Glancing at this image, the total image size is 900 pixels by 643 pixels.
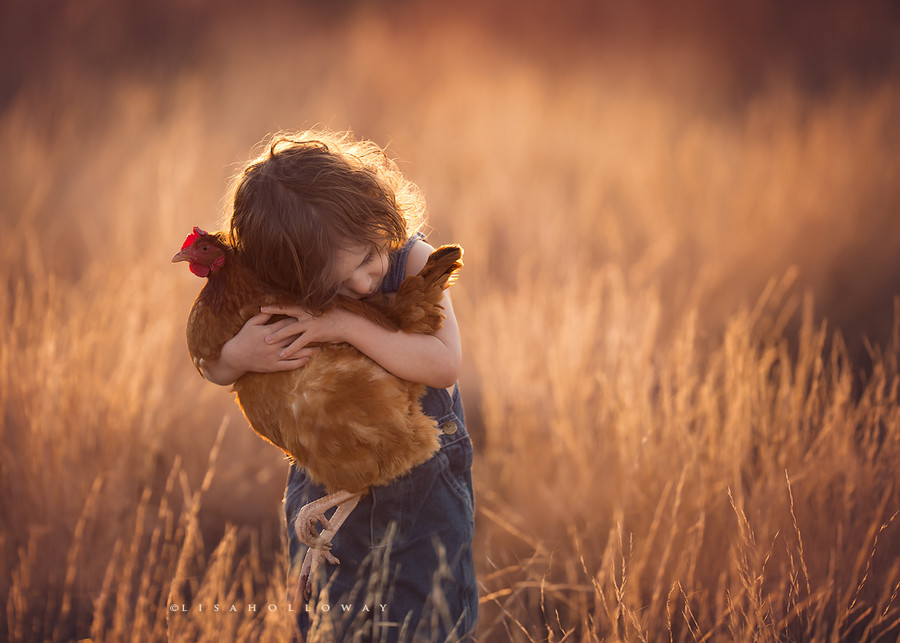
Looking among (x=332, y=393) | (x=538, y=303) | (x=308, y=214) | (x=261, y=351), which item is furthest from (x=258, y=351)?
(x=538, y=303)

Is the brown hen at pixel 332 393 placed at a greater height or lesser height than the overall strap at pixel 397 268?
lesser

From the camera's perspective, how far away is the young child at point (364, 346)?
0.96 meters

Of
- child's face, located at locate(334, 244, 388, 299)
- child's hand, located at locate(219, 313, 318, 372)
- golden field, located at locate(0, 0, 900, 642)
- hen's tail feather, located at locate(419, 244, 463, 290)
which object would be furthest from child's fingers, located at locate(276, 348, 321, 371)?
golden field, located at locate(0, 0, 900, 642)

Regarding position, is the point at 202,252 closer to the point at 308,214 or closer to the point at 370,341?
the point at 308,214

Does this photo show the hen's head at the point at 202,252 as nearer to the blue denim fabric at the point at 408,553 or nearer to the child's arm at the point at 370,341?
the child's arm at the point at 370,341

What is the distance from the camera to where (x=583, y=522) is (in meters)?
2.00

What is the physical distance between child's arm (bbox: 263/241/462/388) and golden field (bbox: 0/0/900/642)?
55cm

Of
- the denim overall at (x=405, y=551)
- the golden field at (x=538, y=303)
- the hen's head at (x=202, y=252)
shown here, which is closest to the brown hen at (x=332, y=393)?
the hen's head at (x=202, y=252)

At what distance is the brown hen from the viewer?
0.99m

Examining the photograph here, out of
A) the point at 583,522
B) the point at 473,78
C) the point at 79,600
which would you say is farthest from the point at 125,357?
the point at 473,78

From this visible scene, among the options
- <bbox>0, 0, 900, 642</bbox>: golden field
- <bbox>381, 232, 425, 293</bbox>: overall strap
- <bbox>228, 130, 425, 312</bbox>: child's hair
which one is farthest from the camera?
<bbox>0, 0, 900, 642</bbox>: golden field

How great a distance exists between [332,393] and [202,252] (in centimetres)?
31

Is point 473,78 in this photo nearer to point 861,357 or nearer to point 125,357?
point 861,357

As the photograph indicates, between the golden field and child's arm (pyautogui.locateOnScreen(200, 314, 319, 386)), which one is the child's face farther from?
the golden field
